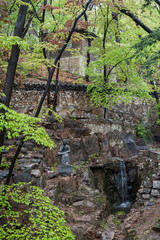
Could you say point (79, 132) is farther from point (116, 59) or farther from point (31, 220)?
point (31, 220)

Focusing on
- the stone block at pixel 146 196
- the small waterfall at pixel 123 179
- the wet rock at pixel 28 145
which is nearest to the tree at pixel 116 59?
the small waterfall at pixel 123 179

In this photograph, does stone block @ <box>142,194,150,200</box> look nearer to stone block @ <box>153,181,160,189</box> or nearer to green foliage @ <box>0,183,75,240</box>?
stone block @ <box>153,181,160,189</box>

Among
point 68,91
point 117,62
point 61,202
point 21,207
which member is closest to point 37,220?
point 21,207

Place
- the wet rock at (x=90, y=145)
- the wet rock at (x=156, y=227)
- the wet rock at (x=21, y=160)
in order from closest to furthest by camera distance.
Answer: the wet rock at (x=156, y=227), the wet rock at (x=21, y=160), the wet rock at (x=90, y=145)

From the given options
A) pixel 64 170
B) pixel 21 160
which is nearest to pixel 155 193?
pixel 64 170

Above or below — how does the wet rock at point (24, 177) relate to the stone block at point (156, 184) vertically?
above

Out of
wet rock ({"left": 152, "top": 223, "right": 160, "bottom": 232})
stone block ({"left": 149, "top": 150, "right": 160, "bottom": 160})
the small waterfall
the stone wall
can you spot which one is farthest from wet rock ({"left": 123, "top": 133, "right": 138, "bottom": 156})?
wet rock ({"left": 152, "top": 223, "right": 160, "bottom": 232})

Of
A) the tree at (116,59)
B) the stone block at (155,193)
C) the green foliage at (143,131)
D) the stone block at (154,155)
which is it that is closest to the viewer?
the stone block at (155,193)

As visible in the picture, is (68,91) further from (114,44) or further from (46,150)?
(46,150)

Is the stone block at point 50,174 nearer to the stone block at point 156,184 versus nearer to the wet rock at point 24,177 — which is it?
the wet rock at point 24,177

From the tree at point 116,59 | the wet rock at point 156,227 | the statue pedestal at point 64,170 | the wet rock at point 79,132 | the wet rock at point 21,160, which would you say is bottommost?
the wet rock at point 156,227

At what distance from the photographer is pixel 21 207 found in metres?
7.16

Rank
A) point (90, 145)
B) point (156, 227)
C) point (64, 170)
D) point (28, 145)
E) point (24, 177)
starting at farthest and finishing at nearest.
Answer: point (90, 145)
point (28, 145)
point (64, 170)
point (24, 177)
point (156, 227)

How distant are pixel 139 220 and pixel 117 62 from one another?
10.9m
